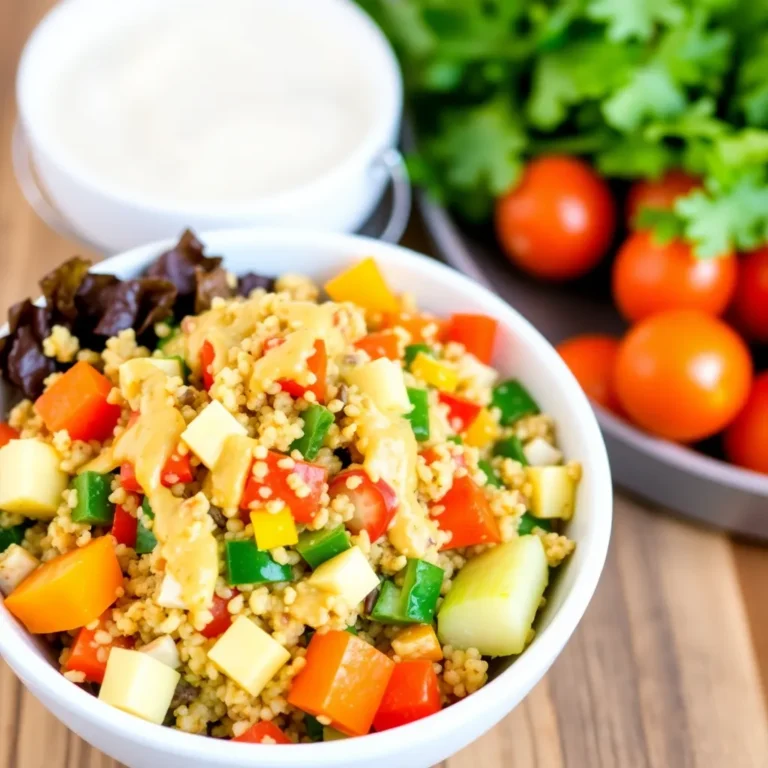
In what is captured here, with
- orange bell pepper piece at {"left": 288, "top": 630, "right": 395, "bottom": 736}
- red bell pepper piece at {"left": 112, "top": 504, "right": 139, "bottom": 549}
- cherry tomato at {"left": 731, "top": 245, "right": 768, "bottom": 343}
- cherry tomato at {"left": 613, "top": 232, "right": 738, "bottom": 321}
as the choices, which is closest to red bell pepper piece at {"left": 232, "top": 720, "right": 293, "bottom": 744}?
orange bell pepper piece at {"left": 288, "top": 630, "right": 395, "bottom": 736}

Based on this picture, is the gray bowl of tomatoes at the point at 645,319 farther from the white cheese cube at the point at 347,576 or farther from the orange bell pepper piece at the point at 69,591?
the orange bell pepper piece at the point at 69,591

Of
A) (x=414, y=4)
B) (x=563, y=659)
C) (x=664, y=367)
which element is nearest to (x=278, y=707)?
(x=563, y=659)

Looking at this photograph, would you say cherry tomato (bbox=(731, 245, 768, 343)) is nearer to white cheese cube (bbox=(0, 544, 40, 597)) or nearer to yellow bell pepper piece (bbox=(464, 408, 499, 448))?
yellow bell pepper piece (bbox=(464, 408, 499, 448))

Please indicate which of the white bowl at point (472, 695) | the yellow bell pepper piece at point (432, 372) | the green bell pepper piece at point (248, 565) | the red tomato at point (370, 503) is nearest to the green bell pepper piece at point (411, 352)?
the yellow bell pepper piece at point (432, 372)

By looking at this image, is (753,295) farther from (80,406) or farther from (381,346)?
(80,406)

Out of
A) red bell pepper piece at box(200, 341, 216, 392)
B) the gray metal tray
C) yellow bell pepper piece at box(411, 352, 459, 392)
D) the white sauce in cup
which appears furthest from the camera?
the white sauce in cup

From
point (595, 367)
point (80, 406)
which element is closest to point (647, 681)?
point (595, 367)
